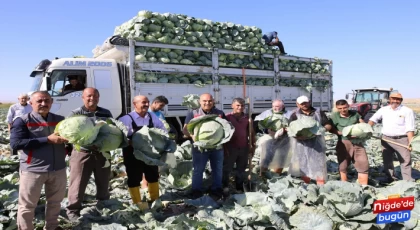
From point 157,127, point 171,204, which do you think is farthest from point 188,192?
point 157,127

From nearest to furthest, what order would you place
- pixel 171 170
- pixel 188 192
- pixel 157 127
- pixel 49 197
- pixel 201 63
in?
pixel 49 197
pixel 157 127
pixel 188 192
pixel 171 170
pixel 201 63

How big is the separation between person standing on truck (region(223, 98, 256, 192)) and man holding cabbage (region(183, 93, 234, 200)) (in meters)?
0.35

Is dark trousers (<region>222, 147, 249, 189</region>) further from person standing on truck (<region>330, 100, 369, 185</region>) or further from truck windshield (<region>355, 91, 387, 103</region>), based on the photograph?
truck windshield (<region>355, 91, 387, 103</region>)

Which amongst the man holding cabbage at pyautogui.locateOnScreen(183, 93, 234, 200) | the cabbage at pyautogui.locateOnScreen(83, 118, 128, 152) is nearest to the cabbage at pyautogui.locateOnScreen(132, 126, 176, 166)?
the cabbage at pyautogui.locateOnScreen(83, 118, 128, 152)

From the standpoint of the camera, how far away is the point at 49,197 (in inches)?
144

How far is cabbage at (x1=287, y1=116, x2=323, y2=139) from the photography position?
4996 mm

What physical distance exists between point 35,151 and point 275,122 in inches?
146

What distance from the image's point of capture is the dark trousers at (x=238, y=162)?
5352 mm

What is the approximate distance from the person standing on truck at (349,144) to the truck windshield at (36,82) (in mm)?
7322

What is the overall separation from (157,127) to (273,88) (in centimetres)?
740

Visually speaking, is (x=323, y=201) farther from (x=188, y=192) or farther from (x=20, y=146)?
(x=20, y=146)

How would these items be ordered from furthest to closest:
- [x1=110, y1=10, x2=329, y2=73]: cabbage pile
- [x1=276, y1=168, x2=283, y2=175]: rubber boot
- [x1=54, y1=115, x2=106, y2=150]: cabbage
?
[x1=110, y1=10, x2=329, y2=73]: cabbage pile < [x1=276, y1=168, x2=283, y2=175]: rubber boot < [x1=54, y1=115, x2=106, y2=150]: cabbage

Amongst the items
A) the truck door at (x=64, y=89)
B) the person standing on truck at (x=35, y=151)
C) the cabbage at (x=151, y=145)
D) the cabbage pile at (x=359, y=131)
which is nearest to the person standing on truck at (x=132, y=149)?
the cabbage at (x=151, y=145)

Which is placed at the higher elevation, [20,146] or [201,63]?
[201,63]
